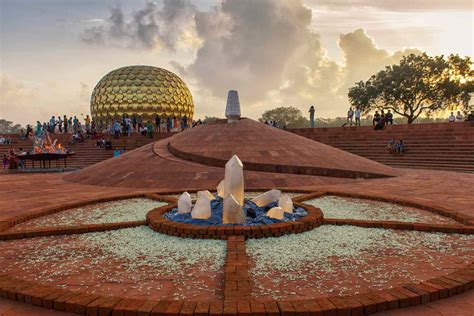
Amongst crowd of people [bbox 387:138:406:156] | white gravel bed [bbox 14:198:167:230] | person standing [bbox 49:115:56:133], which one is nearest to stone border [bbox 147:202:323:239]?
white gravel bed [bbox 14:198:167:230]

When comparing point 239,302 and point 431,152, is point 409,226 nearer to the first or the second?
point 239,302

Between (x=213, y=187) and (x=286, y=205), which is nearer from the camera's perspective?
(x=286, y=205)

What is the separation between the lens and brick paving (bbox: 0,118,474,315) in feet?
9.69

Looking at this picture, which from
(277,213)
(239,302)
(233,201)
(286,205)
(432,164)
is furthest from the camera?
(432,164)

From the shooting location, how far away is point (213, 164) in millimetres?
12141

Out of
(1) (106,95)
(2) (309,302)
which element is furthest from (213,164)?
(1) (106,95)

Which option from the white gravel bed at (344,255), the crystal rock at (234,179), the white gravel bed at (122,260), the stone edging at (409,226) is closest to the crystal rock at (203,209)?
the crystal rock at (234,179)

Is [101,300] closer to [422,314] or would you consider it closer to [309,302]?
[309,302]

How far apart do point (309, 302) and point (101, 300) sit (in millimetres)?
1663

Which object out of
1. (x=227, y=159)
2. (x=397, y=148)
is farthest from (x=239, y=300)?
(x=397, y=148)

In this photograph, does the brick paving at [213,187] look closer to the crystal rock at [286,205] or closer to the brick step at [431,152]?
the crystal rock at [286,205]

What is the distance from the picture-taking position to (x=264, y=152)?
12758 mm

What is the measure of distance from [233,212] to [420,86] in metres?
36.6

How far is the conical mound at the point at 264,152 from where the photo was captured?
469 inches
